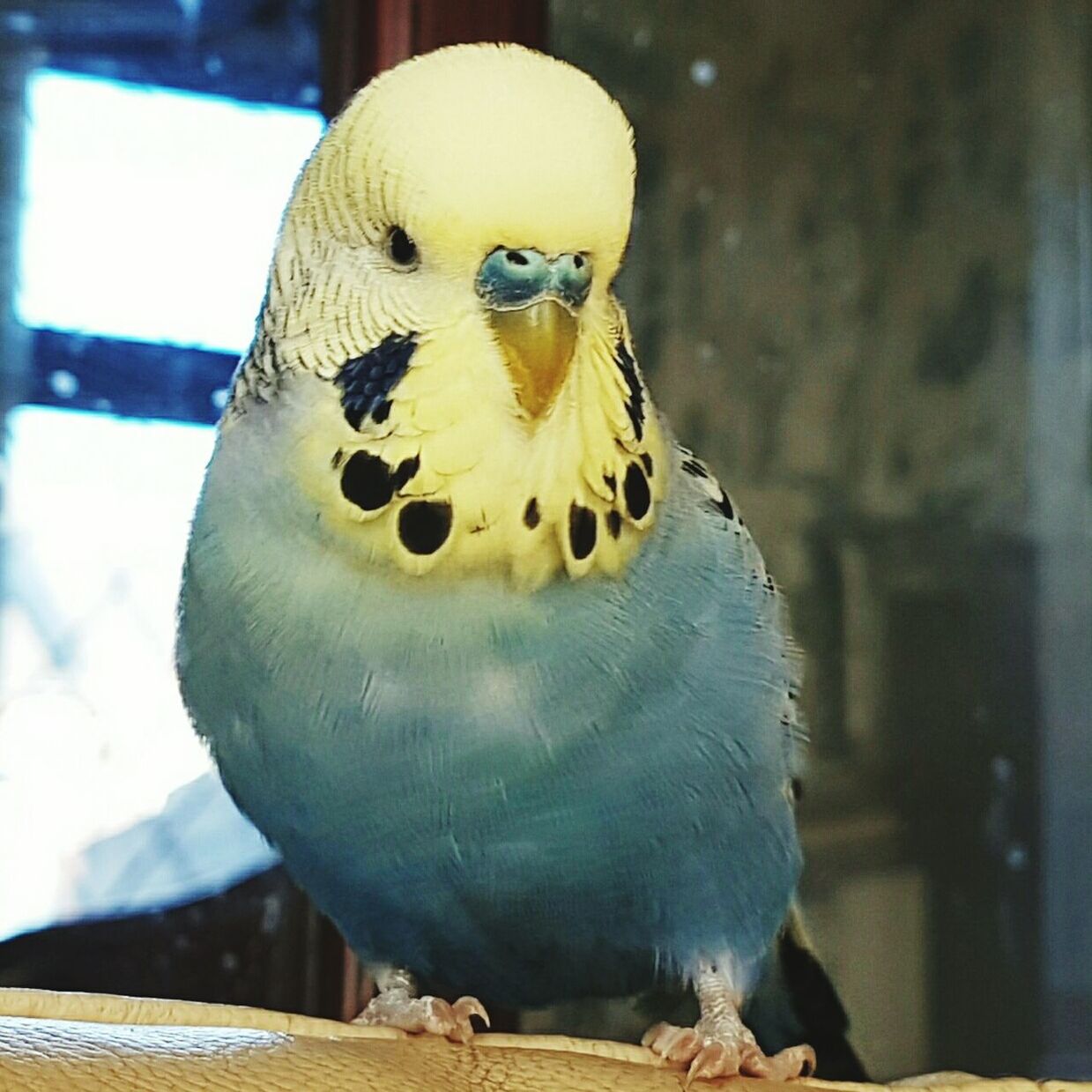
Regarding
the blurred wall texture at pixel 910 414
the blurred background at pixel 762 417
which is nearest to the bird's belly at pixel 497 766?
the blurred background at pixel 762 417

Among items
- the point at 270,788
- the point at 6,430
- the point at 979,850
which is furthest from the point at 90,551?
the point at 979,850

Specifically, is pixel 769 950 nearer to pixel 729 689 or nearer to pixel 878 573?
pixel 729 689

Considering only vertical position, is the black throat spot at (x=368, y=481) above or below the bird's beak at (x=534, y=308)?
below

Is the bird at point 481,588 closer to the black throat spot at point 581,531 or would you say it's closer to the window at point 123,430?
the black throat spot at point 581,531

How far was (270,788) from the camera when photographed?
2.80 ft

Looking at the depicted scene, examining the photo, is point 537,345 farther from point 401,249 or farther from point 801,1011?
point 801,1011

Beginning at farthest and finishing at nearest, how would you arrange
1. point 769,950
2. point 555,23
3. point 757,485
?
1. point 757,485
2. point 555,23
3. point 769,950

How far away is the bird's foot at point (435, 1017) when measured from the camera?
781 mm

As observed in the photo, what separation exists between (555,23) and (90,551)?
2.16ft

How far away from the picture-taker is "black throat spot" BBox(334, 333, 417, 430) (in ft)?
2.54

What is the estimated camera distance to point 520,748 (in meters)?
0.80

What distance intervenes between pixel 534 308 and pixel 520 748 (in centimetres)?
22

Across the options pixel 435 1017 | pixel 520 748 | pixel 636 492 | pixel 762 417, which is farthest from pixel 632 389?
pixel 762 417

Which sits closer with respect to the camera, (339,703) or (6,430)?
(339,703)
